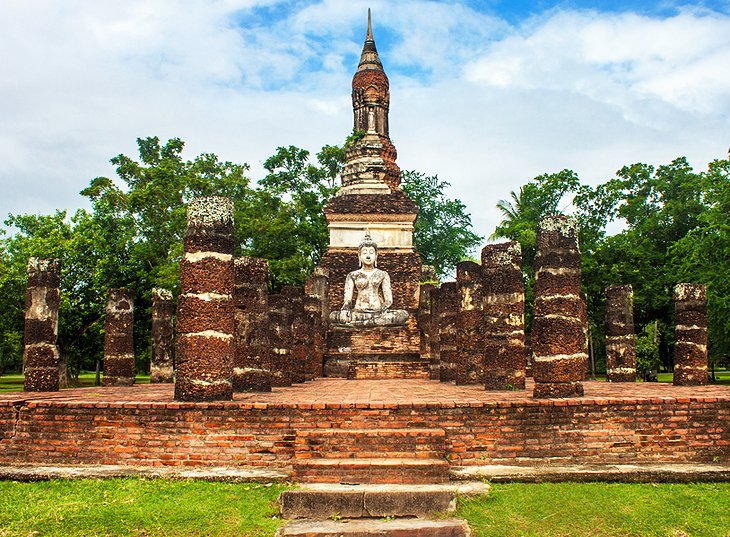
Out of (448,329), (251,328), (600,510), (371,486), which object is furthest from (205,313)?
(448,329)

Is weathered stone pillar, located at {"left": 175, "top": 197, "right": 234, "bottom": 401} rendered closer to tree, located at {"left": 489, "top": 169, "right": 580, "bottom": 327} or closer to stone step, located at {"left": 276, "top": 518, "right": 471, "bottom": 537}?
stone step, located at {"left": 276, "top": 518, "right": 471, "bottom": 537}

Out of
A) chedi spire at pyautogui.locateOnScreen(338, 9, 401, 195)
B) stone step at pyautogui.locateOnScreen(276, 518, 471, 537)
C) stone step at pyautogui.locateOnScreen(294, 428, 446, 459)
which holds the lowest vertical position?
stone step at pyautogui.locateOnScreen(276, 518, 471, 537)

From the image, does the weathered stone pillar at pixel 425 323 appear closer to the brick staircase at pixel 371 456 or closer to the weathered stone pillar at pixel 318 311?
the weathered stone pillar at pixel 318 311

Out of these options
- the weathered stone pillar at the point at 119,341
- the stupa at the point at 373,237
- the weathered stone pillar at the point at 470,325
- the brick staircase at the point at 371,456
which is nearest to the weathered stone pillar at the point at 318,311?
the stupa at the point at 373,237

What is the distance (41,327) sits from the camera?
42.3ft

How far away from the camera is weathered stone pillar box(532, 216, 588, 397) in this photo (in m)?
9.33

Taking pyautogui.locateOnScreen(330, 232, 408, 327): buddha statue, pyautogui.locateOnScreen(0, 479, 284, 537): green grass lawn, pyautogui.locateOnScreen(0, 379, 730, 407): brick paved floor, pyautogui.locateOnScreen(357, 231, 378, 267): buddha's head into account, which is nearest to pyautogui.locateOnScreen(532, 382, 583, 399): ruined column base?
pyautogui.locateOnScreen(0, 379, 730, 407): brick paved floor

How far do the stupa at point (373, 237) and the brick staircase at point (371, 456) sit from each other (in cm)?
1100

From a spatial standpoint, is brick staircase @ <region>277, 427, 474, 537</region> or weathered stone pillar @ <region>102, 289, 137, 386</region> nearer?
brick staircase @ <region>277, 427, 474, 537</region>

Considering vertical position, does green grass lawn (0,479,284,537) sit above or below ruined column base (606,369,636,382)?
below

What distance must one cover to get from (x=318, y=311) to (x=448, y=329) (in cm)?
460

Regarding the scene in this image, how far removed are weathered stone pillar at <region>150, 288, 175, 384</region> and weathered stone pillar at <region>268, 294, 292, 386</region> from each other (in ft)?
14.3

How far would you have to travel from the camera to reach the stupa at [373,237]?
751 inches

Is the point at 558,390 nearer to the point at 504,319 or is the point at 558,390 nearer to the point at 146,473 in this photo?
the point at 504,319
